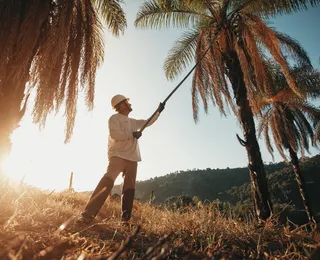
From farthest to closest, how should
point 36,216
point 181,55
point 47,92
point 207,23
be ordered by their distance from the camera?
point 181,55
point 207,23
point 47,92
point 36,216

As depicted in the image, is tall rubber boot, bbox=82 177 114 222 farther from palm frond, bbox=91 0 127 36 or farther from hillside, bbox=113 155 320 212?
hillside, bbox=113 155 320 212

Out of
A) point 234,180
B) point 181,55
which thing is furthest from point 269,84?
point 234,180

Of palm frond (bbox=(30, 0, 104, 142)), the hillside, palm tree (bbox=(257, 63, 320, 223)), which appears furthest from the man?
the hillside

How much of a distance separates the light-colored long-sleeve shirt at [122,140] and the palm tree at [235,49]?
2.64m

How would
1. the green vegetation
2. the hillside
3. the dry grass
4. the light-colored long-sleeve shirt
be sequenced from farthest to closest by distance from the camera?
the hillside
the green vegetation
the light-colored long-sleeve shirt
the dry grass

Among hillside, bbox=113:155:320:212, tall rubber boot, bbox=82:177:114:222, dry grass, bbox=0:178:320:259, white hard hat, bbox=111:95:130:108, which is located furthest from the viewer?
hillside, bbox=113:155:320:212

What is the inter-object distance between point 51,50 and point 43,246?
12.1 feet

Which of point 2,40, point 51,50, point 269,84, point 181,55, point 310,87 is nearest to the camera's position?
point 2,40

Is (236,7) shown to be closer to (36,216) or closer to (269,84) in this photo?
(269,84)

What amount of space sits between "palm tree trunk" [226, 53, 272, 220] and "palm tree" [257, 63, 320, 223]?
20.4 feet

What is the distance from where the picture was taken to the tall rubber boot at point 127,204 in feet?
15.5

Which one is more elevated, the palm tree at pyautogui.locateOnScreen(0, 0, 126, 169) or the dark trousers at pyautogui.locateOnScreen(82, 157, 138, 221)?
the palm tree at pyautogui.locateOnScreen(0, 0, 126, 169)

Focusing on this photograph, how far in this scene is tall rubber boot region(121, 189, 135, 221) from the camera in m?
4.72

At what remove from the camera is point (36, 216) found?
3.78 metres
